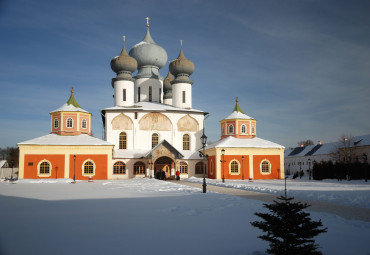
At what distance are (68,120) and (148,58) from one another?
1388cm

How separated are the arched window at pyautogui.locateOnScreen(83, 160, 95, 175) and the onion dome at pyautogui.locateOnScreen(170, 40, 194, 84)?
590 inches

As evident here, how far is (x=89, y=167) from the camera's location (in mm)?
35000

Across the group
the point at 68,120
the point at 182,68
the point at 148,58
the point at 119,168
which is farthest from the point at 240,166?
the point at 68,120

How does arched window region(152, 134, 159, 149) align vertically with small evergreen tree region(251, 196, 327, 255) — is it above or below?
above

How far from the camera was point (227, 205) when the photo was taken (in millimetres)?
12617

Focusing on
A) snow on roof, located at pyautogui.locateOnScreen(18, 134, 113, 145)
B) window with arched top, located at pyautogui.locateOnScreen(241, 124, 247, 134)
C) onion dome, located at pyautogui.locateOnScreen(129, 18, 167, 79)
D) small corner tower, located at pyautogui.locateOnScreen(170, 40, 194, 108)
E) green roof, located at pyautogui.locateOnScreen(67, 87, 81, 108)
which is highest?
onion dome, located at pyautogui.locateOnScreen(129, 18, 167, 79)

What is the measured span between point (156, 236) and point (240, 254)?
81.8 inches

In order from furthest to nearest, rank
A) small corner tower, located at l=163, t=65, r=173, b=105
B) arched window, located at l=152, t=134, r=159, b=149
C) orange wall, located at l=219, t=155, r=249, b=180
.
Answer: small corner tower, located at l=163, t=65, r=173, b=105 → arched window, located at l=152, t=134, r=159, b=149 → orange wall, located at l=219, t=155, r=249, b=180

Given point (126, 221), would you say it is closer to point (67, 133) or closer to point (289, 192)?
point (289, 192)

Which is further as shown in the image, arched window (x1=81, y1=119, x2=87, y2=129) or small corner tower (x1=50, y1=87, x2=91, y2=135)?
arched window (x1=81, y1=119, x2=87, y2=129)

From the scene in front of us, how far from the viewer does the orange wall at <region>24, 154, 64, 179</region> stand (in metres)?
33.9

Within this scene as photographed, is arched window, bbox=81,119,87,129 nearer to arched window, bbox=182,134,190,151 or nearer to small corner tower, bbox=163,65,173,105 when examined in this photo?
arched window, bbox=182,134,190,151

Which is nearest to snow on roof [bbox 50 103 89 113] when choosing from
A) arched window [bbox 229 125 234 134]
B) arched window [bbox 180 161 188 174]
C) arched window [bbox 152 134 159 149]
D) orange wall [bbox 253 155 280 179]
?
arched window [bbox 152 134 159 149]

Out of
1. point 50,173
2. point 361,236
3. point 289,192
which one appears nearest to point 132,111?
point 50,173
